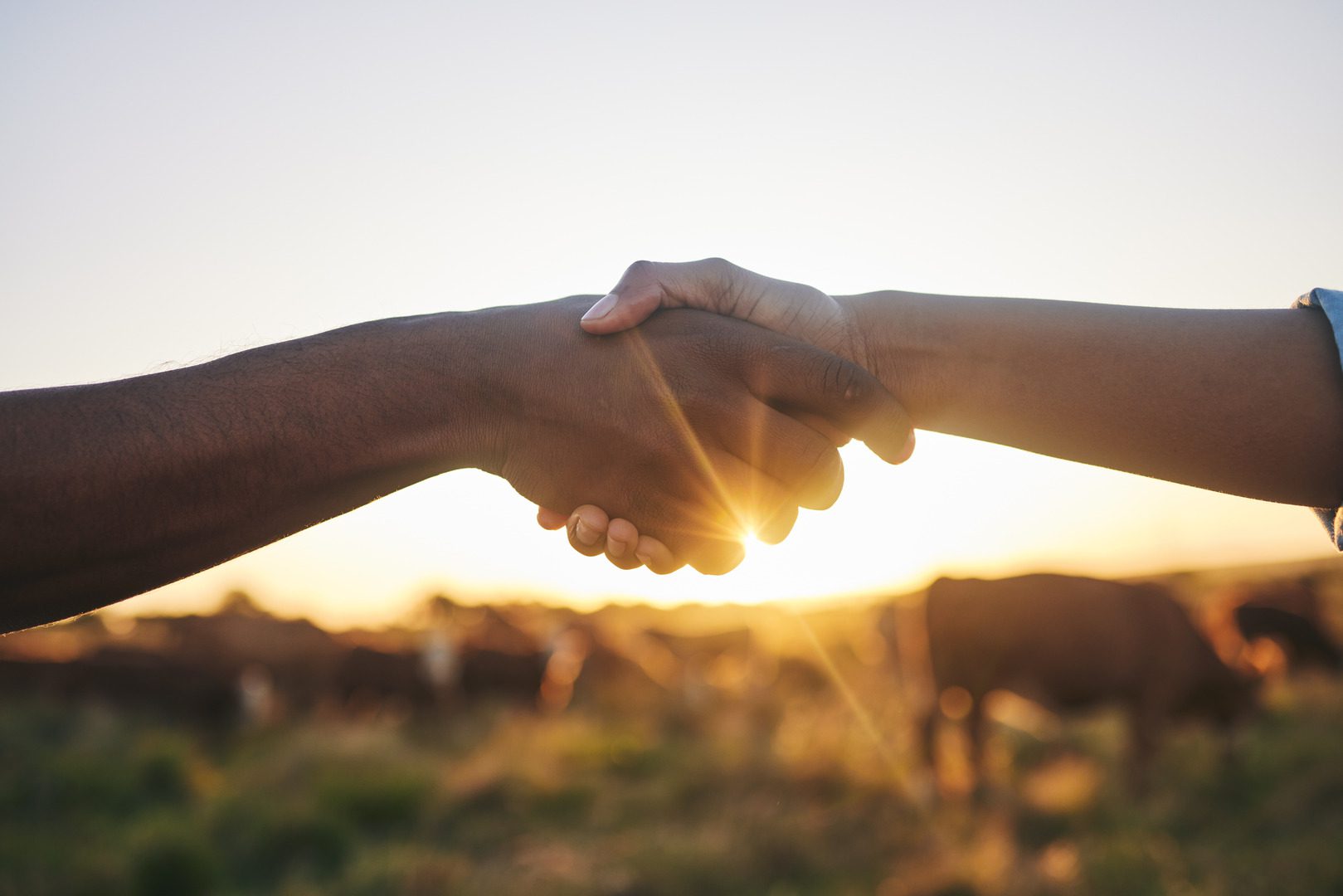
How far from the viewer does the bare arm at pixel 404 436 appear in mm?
1899

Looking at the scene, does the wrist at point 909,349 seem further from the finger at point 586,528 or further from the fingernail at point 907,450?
the finger at point 586,528

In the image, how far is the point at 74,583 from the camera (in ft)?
6.28

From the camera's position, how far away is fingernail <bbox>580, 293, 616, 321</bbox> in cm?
286

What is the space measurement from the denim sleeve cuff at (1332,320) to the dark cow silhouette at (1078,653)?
8385mm

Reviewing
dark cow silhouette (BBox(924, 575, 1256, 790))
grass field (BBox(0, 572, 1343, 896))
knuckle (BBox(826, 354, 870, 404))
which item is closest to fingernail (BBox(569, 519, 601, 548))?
knuckle (BBox(826, 354, 870, 404))

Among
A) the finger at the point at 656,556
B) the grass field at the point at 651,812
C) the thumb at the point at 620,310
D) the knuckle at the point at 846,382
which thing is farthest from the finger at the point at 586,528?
the grass field at the point at 651,812

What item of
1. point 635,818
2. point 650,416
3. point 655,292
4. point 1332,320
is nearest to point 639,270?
point 655,292

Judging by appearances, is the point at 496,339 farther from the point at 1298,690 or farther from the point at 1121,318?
the point at 1298,690

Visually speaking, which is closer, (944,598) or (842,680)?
(944,598)

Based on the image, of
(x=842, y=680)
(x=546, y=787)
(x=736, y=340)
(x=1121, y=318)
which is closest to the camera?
(x=1121, y=318)

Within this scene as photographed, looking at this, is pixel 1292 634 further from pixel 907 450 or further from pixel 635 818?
pixel 907 450

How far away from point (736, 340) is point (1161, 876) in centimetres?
516

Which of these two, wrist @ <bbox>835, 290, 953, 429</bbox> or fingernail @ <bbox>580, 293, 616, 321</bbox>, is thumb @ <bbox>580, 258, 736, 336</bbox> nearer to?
fingernail @ <bbox>580, 293, 616, 321</bbox>

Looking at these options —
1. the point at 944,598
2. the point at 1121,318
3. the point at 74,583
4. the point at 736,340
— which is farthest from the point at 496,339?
the point at 944,598
